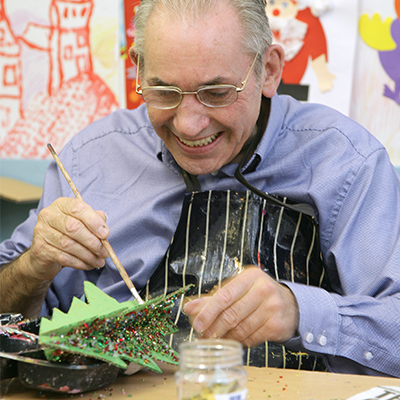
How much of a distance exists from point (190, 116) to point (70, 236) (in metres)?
0.37

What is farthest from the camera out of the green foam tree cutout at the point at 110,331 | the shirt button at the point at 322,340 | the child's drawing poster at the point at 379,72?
the child's drawing poster at the point at 379,72

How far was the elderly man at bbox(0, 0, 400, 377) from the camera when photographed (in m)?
1.02

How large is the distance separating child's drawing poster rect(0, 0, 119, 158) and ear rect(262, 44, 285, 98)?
1.41 metres

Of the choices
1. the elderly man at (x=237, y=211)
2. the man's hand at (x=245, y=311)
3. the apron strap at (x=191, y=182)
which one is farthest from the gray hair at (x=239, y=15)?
the man's hand at (x=245, y=311)

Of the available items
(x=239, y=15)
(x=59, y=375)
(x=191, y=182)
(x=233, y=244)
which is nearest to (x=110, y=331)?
(x=59, y=375)

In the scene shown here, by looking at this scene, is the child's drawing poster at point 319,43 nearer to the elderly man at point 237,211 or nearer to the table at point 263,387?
the elderly man at point 237,211

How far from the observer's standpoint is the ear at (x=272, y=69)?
4.19 ft

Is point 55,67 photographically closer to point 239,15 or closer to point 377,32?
point 377,32

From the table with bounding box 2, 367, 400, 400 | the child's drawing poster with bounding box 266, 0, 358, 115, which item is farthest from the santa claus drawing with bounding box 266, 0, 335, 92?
the table with bounding box 2, 367, 400, 400

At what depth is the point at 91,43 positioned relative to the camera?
2.54 m

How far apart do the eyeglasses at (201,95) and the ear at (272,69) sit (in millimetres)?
108

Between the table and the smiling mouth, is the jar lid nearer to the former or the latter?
the table

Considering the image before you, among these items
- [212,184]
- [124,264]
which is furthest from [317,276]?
[124,264]

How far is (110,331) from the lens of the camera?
75cm
